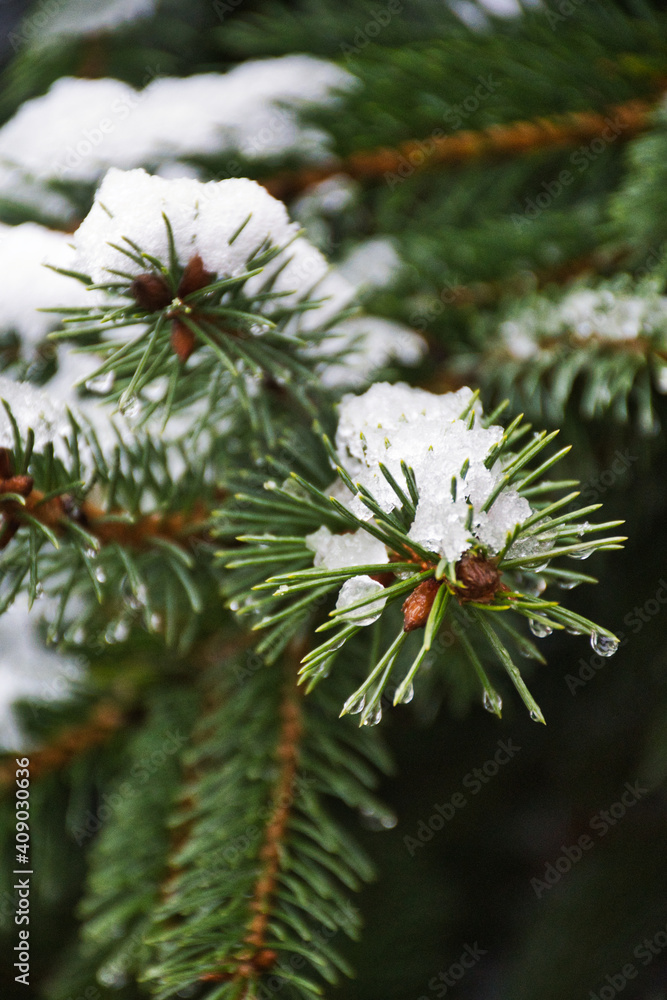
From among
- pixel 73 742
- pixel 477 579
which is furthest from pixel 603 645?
pixel 73 742

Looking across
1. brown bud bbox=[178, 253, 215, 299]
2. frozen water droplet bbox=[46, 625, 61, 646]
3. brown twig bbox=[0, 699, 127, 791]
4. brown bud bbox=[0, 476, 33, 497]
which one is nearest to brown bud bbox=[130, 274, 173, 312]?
brown bud bbox=[178, 253, 215, 299]

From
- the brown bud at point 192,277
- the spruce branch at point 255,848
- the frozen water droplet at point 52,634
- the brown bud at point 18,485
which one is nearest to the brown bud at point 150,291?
the brown bud at point 192,277

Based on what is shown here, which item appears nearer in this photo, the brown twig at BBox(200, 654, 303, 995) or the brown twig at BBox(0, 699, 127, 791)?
the brown twig at BBox(200, 654, 303, 995)

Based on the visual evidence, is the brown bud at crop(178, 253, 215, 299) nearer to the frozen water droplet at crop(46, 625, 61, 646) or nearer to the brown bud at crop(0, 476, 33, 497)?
the brown bud at crop(0, 476, 33, 497)

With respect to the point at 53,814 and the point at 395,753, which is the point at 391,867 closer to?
the point at 395,753

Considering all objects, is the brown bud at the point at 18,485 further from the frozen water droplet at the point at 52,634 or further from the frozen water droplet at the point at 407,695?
the frozen water droplet at the point at 407,695
